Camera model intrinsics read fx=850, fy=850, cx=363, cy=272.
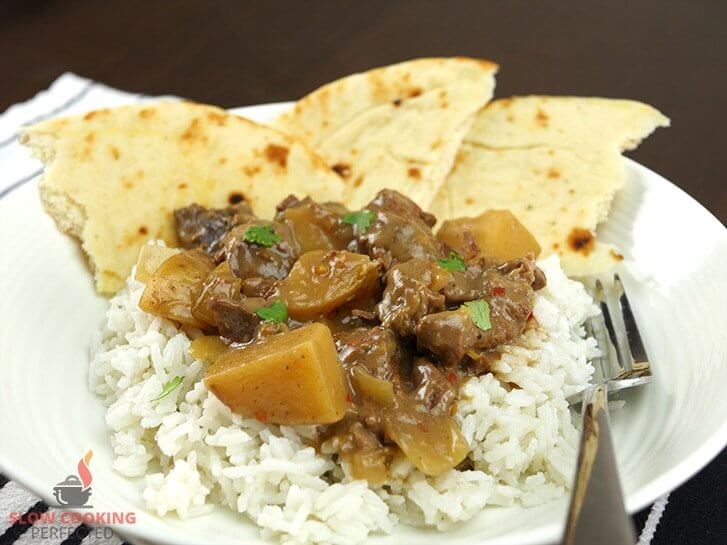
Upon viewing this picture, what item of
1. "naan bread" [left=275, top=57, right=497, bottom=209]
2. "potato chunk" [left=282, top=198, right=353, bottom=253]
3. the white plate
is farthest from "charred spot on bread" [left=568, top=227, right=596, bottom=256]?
"potato chunk" [left=282, top=198, right=353, bottom=253]

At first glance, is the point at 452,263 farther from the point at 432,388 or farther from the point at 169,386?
the point at 169,386

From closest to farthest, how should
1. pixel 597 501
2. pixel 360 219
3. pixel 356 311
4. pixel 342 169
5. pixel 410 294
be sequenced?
1. pixel 597 501
2. pixel 410 294
3. pixel 356 311
4. pixel 360 219
5. pixel 342 169

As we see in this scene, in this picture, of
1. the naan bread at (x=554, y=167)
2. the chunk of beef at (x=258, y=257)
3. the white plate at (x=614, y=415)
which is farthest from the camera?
the naan bread at (x=554, y=167)

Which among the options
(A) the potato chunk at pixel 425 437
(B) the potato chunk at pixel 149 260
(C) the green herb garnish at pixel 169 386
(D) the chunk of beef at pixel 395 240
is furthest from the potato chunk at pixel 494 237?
(C) the green herb garnish at pixel 169 386

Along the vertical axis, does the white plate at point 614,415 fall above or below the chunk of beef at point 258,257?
below

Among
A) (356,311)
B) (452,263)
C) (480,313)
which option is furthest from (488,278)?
(356,311)

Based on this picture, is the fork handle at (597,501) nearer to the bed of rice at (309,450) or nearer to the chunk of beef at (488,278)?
the bed of rice at (309,450)

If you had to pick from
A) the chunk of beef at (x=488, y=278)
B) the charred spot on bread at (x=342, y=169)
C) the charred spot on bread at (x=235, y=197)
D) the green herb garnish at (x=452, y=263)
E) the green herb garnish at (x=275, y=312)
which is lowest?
the charred spot on bread at (x=342, y=169)
